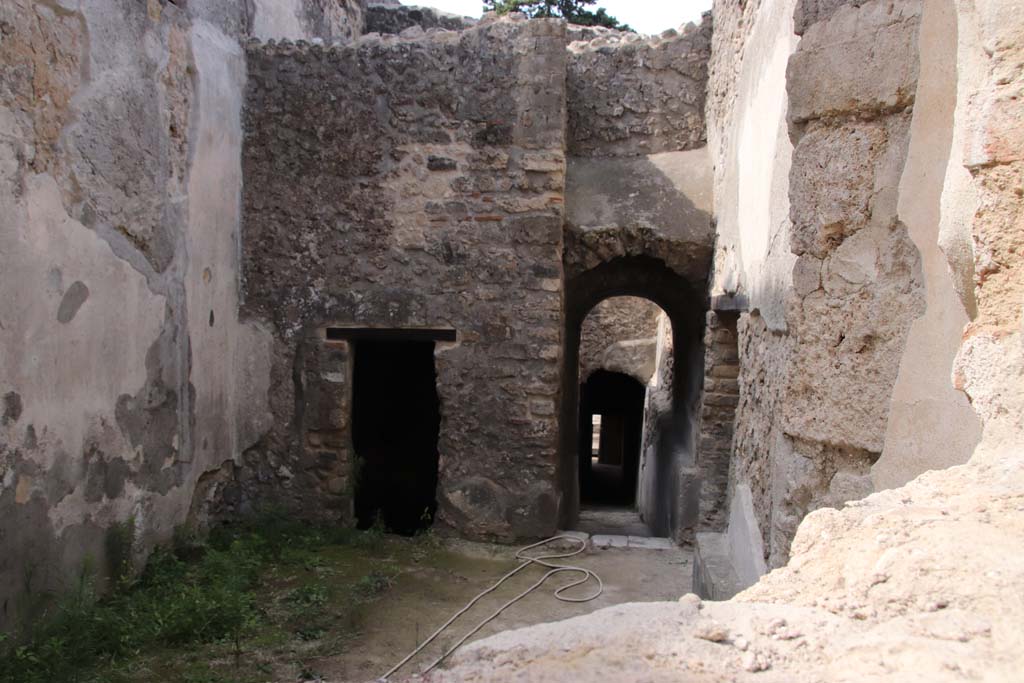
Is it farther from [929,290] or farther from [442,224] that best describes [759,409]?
[442,224]

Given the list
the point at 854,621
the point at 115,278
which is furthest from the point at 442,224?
the point at 854,621

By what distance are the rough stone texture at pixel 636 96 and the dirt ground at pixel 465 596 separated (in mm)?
3035

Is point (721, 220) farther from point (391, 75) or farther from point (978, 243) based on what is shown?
point (978, 243)

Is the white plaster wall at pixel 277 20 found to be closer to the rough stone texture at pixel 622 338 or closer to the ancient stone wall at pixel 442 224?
the ancient stone wall at pixel 442 224

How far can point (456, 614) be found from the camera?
426 centimetres

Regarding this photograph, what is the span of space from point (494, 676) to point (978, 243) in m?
1.17

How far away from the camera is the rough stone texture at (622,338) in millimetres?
10766

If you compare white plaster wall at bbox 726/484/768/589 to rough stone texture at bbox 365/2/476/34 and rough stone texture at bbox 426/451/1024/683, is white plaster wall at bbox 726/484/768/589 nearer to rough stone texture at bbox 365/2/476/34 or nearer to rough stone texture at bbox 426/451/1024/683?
rough stone texture at bbox 426/451/1024/683

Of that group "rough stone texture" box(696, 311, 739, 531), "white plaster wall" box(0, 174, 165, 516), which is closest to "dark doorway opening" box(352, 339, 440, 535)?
"rough stone texture" box(696, 311, 739, 531)

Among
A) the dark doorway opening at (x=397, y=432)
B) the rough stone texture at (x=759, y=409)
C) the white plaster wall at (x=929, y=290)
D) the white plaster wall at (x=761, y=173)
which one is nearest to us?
the white plaster wall at (x=929, y=290)

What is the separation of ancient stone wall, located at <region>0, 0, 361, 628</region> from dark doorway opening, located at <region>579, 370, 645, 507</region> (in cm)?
860

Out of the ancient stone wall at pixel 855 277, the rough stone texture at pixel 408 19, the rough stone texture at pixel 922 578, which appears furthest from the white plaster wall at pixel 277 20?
the rough stone texture at pixel 922 578

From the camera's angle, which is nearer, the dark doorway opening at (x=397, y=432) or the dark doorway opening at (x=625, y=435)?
the dark doorway opening at (x=397, y=432)

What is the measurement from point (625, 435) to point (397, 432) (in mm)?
7875
